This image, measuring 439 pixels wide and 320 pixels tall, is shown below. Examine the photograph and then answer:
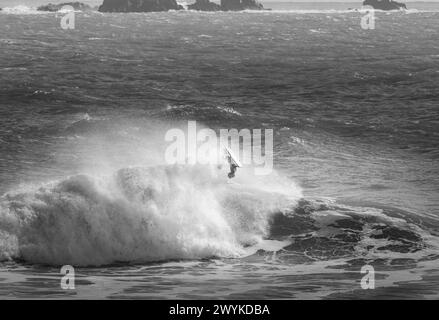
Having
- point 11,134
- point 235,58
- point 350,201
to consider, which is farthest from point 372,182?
point 235,58

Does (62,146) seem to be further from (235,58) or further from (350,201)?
(235,58)

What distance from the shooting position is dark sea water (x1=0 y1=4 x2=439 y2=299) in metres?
26.1

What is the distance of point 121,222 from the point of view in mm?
28984

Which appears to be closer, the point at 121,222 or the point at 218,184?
the point at 121,222

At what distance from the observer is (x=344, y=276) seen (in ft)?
84.5

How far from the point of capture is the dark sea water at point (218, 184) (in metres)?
26.1

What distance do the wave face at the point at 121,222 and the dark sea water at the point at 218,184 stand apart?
2.2 inches

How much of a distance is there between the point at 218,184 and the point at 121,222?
5918mm

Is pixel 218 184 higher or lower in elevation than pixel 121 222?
higher

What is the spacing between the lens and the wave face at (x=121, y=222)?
91.6 ft

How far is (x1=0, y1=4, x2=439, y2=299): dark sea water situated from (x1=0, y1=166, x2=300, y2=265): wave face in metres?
0.06

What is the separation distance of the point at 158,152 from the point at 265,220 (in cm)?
1560

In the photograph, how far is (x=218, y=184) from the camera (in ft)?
110

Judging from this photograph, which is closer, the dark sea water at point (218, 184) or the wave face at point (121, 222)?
the dark sea water at point (218, 184)
